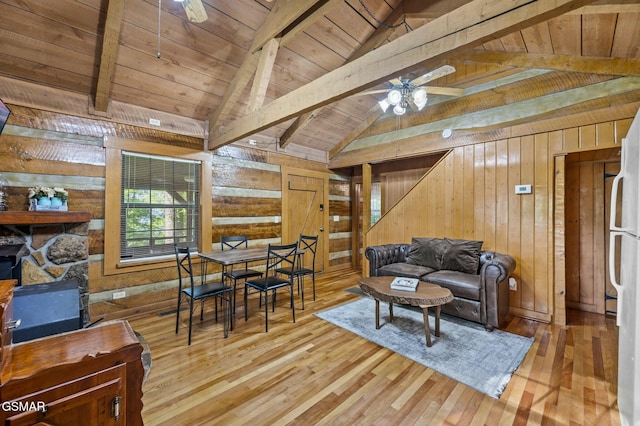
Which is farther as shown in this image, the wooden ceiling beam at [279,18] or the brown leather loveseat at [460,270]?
the brown leather loveseat at [460,270]

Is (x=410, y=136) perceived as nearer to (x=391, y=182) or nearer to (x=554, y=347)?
(x=391, y=182)

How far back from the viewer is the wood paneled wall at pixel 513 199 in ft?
10.6

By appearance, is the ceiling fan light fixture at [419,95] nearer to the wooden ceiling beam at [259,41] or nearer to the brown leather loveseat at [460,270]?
the wooden ceiling beam at [259,41]

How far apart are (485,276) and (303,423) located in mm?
2361

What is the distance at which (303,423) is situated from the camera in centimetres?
173

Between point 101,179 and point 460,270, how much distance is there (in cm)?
454

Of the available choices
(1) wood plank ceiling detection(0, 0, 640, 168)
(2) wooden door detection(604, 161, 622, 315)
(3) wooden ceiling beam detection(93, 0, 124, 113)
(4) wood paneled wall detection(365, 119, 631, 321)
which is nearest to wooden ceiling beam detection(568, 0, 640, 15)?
(1) wood plank ceiling detection(0, 0, 640, 168)

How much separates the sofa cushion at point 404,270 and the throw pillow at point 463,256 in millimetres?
264

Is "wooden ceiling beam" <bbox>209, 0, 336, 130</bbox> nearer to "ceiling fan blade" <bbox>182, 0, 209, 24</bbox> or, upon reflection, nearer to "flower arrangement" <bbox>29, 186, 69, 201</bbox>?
"ceiling fan blade" <bbox>182, 0, 209, 24</bbox>

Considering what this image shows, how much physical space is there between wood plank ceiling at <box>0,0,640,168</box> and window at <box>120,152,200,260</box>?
1.80 feet

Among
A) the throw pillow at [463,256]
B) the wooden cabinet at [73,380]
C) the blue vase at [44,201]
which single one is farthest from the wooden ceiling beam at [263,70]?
the throw pillow at [463,256]

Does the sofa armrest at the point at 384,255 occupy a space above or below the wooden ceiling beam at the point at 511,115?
below

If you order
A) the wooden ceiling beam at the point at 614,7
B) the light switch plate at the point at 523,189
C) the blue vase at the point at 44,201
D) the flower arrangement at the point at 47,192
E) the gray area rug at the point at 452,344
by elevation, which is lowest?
the gray area rug at the point at 452,344

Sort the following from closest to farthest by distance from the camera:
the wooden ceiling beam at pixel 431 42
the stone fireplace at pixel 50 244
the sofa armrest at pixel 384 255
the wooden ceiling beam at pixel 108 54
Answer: the wooden ceiling beam at pixel 431 42, the wooden ceiling beam at pixel 108 54, the stone fireplace at pixel 50 244, the sofa armrest at pixel 384 255
